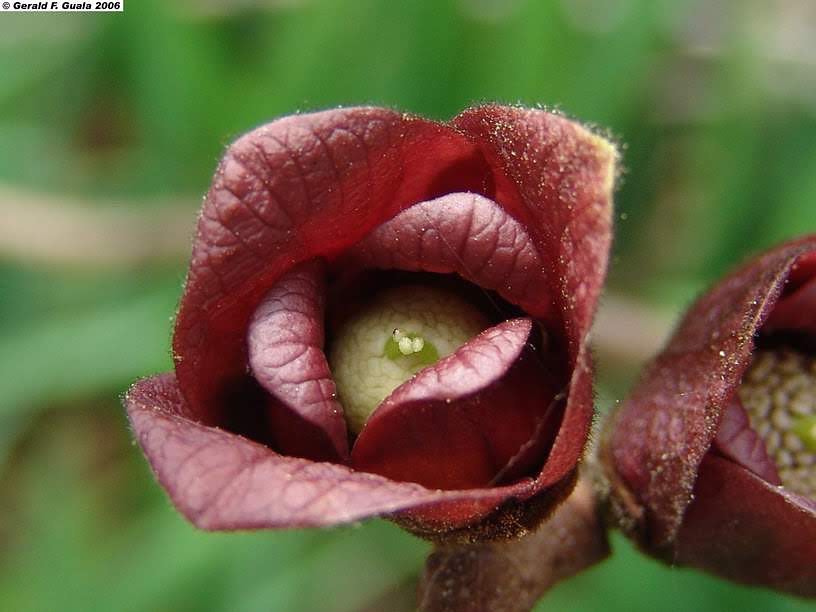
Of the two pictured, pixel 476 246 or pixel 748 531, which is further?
pixel 748 531

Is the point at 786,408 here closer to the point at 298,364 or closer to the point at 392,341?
the point at 392,341

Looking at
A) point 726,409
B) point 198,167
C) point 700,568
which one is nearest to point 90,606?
point 198,167

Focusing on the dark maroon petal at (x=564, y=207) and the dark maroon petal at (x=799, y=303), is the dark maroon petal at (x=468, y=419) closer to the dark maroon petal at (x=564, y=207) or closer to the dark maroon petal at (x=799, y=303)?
the dark maroon petal at (x=564, y=207)

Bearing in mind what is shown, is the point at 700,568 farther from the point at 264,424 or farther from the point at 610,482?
the point at 264,424

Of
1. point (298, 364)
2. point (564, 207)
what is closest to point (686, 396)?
point (564, 207)

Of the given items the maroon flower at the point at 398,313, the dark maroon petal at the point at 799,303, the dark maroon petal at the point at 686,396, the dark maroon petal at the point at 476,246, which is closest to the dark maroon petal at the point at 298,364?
the maroon flower at the point at 398,313
